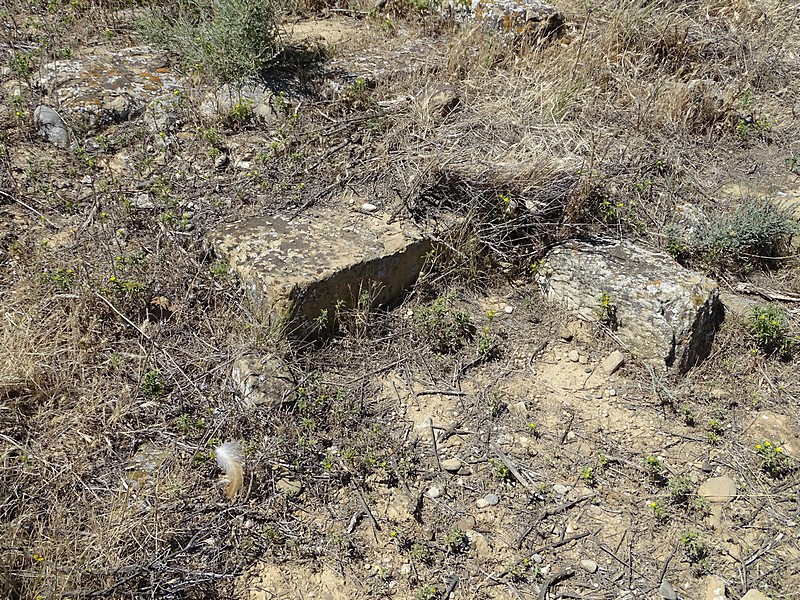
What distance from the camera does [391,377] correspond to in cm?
354

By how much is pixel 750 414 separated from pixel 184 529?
2.74 m

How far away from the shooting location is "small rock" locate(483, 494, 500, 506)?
3.06 metres

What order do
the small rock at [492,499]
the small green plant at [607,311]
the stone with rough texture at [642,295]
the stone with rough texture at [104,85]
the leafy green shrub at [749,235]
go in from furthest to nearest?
the stone with rough texture at [104,85] < the leafy green shrub at [749,235] < the small green plant at [607,311] < the stone with rough texture at [642,295] < the small rock at [492,499]

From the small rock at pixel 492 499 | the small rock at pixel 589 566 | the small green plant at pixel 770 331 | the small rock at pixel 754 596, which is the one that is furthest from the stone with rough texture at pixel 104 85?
the small rock at pixel 754 596

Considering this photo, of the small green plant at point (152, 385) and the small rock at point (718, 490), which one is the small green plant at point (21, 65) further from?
the small rock at point (718, 490)

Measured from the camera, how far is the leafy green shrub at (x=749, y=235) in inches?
161

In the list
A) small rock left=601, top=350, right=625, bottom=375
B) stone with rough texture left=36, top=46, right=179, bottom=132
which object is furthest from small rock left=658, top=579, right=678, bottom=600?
stone with rough texture left=36, top=46, right=179, bottom=132

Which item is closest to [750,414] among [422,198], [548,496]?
[548,496]

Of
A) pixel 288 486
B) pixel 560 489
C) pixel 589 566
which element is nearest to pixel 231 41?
pixel 288 486

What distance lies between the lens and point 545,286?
13.2 feet

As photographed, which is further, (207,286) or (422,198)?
(422,198)

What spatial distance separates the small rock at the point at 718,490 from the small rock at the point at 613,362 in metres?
0.71

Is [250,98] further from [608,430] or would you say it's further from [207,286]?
[608,430]

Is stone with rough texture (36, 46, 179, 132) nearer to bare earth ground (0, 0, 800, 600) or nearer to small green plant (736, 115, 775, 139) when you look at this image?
bare earth ground (0, 0, 800, 600)
